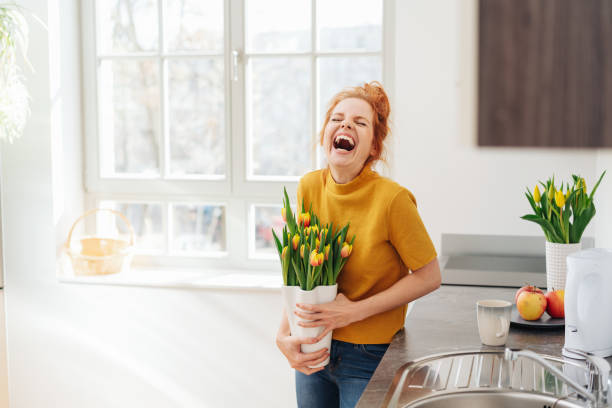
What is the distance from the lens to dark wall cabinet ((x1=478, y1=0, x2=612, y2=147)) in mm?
278

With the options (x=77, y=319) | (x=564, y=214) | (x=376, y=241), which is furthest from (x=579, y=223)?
(x=77, y=319)

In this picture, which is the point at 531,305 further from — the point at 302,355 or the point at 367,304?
the point at 302,355

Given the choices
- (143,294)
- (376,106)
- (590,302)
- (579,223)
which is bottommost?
(143,294)

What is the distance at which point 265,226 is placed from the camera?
10.1 ft

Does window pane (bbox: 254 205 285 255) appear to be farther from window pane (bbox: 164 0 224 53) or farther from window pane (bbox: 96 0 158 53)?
window pane (bbox: 96 0 158 53)

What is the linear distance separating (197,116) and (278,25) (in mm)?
560

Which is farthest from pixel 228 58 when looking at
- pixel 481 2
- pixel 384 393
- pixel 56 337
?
pixel 481 2

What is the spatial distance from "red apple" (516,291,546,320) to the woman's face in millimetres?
501

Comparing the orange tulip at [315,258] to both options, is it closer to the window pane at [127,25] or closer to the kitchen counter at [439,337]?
the kitchen counter at [439,337]

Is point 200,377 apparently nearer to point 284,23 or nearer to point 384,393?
point 284,23

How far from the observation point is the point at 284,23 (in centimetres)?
290

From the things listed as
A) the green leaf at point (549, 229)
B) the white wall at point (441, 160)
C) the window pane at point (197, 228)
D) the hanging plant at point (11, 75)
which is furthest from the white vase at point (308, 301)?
the hanging plant at point (11, 75)

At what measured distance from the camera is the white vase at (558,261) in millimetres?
1688

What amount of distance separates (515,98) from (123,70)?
3.03 meters
